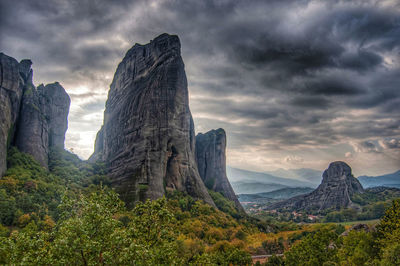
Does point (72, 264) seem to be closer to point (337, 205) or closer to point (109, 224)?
point (109, 224)

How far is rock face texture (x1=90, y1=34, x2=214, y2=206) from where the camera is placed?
7219 centimetres

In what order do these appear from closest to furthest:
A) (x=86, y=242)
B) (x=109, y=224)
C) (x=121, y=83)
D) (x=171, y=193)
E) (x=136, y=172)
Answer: (x=86, y=242) → (x=109, y=224) → (x=136, y=172) → (x=171, y=193) → (x=121, y=83)

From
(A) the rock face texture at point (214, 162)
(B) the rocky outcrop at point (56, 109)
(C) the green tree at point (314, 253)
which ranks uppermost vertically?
(B) the rocky outcrop at point (56, 109)

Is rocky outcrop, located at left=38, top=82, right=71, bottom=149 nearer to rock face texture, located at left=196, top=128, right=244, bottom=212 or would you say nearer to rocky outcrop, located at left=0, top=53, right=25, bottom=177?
rocky outcrop, located at left=0, top=53, right=25, bottom=177

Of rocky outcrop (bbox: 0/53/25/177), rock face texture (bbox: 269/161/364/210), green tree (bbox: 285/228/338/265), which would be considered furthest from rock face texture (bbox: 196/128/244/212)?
→ green tree (bbox: 285/228/338/265)

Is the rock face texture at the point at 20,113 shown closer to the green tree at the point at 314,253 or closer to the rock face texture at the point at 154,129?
the rock face texture at the point at 154,129

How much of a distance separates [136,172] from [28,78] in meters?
52.2

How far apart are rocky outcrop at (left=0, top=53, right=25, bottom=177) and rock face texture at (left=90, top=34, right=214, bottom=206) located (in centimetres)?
2832

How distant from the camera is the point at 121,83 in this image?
10044 cm

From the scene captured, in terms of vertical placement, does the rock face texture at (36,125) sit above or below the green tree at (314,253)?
above

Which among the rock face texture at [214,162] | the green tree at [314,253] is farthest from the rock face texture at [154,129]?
the green tree at [314,253]

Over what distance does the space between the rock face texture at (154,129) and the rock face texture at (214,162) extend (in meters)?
35.4

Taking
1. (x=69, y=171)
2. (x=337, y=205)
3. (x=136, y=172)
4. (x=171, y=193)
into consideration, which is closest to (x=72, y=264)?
(x=136, y=172)

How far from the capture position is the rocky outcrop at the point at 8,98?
61562 millimetres
